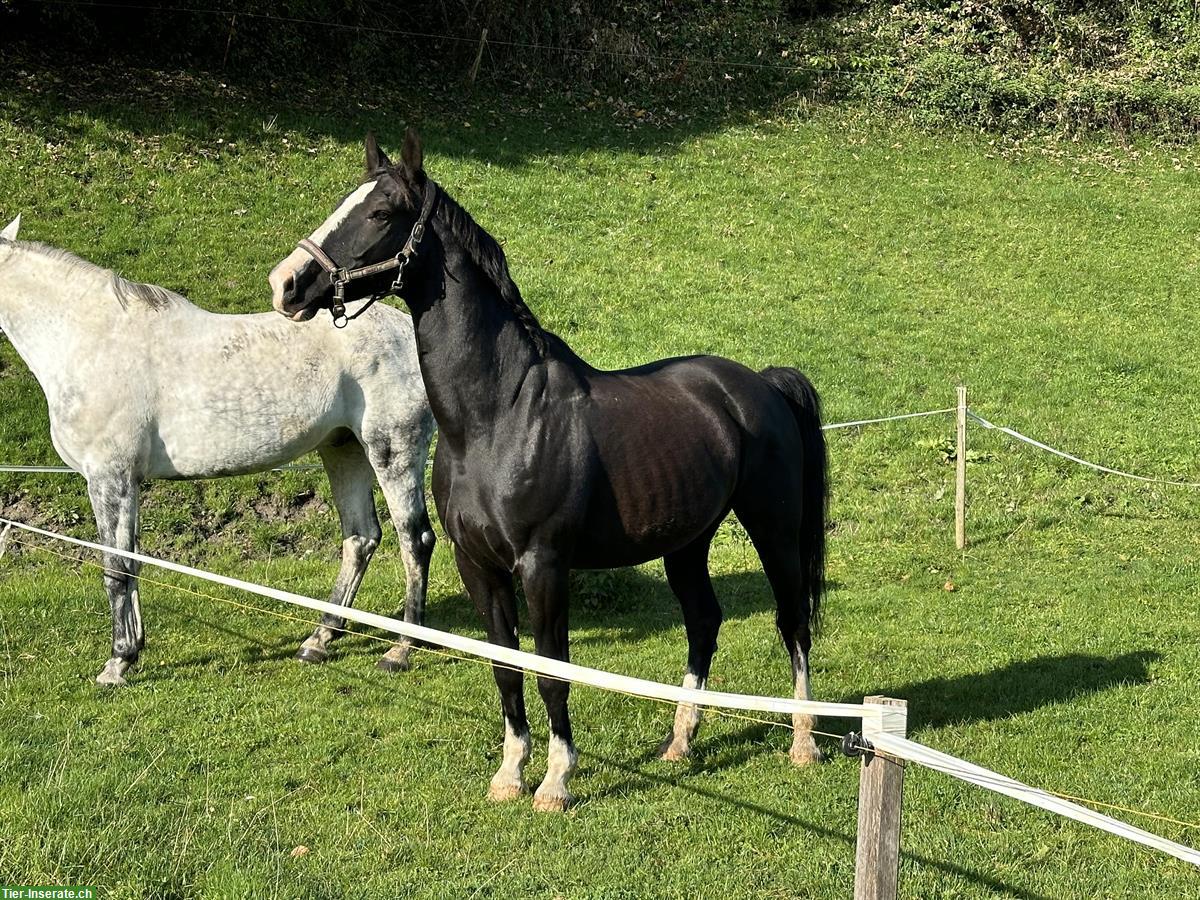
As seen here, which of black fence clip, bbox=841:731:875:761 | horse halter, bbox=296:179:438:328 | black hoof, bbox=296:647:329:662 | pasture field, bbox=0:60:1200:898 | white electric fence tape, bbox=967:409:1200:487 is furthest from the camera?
white electric fence tape, bbox=967:409:1200:487

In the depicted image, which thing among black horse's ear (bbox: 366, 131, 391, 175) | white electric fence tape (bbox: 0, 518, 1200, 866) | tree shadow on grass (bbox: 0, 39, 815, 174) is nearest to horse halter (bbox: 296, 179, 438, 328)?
black horse's ear (bbox: 366, 131, 391, 175)

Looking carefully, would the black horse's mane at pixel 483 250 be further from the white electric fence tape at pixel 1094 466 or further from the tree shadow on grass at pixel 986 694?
the white electric fence tape at pixel 1094 466

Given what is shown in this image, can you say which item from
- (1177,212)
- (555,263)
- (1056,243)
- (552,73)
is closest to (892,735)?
(555,263)

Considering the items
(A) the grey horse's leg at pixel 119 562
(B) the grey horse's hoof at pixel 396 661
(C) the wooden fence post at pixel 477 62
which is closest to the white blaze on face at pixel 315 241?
(A) the grey horse's leg at pixel 119 562

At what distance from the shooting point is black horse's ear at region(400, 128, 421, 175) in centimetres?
495

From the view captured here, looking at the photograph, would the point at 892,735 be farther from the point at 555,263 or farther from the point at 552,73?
the point at 552,73

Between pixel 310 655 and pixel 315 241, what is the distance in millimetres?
3517

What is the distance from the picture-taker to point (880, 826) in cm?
329

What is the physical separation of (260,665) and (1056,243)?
52.3 feet

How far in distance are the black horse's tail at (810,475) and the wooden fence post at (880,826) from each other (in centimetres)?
326

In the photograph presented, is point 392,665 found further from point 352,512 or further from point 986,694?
point 986,694

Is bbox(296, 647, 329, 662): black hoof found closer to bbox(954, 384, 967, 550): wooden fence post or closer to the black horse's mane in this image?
the black horse's mane

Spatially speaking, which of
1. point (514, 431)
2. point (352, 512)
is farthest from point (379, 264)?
point (352, 512)

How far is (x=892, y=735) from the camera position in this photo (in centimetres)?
332
